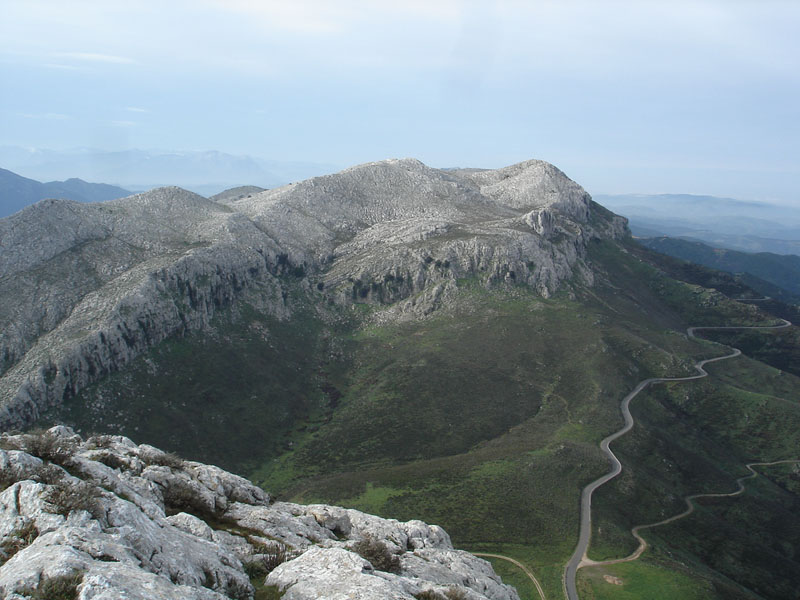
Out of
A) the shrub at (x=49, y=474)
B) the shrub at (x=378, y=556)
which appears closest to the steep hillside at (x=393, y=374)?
the shrub at (x=378, y=556)

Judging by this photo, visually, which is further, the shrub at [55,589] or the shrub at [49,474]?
the shrub at [49,474]

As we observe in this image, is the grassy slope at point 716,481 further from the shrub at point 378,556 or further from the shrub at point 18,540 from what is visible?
the shrub at point 18,540

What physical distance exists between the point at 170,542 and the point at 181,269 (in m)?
116

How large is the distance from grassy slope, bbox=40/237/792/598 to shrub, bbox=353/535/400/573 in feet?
155

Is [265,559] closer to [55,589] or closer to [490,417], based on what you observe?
[55,589]

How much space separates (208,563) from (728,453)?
5337 inches

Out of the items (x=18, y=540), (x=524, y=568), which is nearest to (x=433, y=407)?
(x=524, y=568)

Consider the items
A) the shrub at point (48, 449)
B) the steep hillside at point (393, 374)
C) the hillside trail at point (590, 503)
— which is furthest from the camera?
the steep hillside at point (393, 374)

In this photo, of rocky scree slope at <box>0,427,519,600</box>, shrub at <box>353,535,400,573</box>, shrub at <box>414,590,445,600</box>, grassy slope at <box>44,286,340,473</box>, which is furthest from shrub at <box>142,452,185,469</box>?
grassy slope at <box>44,286,340,473</box>

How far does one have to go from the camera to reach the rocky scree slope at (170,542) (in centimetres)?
1780

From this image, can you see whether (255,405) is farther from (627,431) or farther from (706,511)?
(706,511)

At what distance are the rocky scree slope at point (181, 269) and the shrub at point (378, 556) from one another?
84.0 metres

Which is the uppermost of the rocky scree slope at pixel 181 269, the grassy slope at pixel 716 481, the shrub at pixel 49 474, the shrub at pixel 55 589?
the shrub at pixel 55 589

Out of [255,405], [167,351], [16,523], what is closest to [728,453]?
[255,405]
